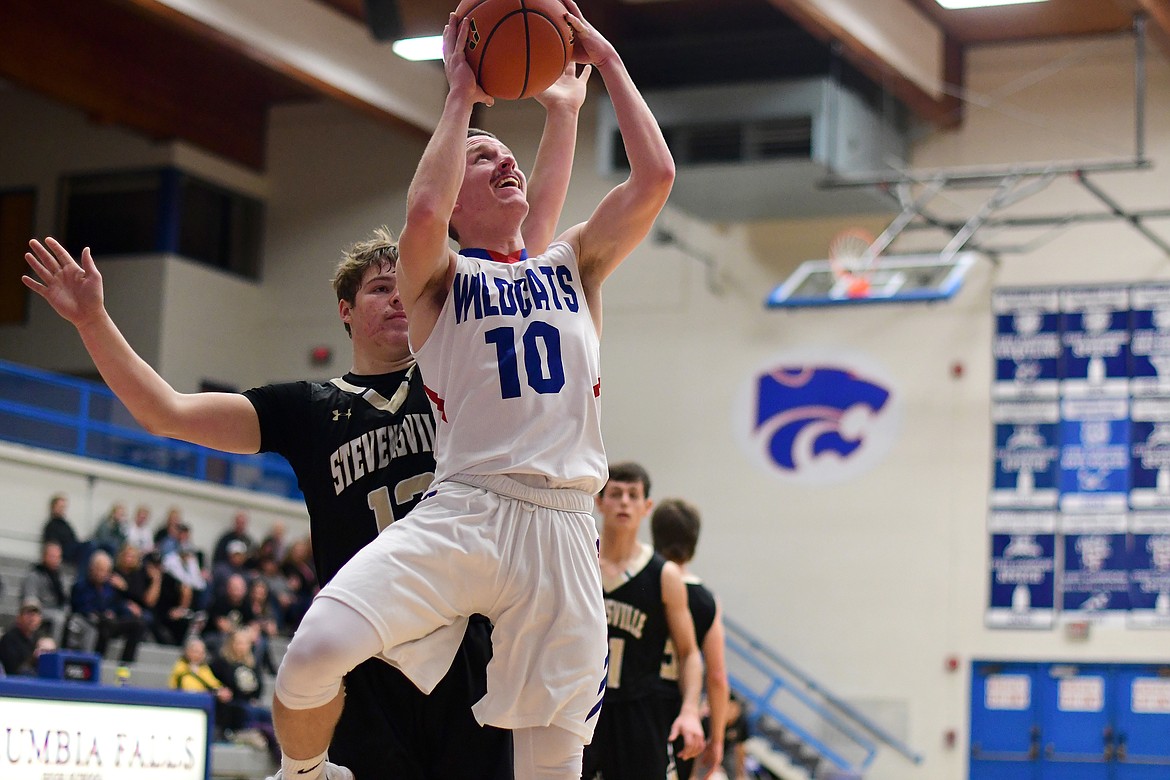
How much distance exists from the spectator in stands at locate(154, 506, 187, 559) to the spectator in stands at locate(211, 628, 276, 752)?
2.21 meters

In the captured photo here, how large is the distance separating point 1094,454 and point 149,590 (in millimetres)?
10596

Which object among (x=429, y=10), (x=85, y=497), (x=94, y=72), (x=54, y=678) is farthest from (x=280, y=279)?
(x=54, y=678)

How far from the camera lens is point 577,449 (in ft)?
12.5

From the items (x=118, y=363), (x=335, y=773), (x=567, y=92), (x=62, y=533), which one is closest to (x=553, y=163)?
(x=567, y=92)

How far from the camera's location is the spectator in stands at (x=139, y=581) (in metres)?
14.9

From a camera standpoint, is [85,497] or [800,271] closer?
[85,497]

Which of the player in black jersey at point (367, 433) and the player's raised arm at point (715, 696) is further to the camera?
the player's raised arm at point (715, 696)

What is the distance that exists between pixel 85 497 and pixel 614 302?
7.29 m

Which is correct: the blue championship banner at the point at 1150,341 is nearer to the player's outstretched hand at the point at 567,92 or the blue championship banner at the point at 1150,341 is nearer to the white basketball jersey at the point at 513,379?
the player's outstretched hand at the point at 567,92

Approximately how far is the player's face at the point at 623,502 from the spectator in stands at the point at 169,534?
1051 cm

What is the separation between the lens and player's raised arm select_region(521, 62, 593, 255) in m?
4.37

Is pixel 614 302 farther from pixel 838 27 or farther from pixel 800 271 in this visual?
pixel 838 27

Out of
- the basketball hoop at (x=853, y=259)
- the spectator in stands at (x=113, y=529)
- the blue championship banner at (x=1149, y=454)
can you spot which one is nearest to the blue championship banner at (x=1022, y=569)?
the blue championship banner at (x=1149, y=454)

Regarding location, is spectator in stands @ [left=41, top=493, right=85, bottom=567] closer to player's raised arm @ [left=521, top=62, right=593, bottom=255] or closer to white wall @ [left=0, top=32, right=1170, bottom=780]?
white wall @ [left=0, top=32, right=1170, bottom=780]
